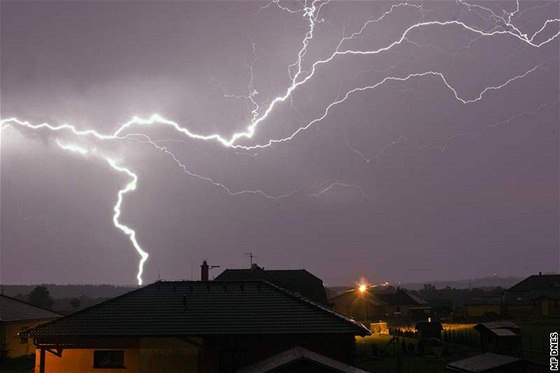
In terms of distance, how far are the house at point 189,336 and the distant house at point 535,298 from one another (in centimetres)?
5622

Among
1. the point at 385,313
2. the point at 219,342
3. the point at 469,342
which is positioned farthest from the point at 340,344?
the point at 385,313

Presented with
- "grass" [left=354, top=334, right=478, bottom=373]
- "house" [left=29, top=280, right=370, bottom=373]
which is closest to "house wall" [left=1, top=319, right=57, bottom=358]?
"house" [left=29, top=280, right=370, bottom=373]

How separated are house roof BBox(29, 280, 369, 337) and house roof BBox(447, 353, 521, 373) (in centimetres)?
507

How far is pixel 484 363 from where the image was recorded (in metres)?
23.2

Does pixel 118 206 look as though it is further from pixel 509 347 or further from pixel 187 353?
pixel 509 347

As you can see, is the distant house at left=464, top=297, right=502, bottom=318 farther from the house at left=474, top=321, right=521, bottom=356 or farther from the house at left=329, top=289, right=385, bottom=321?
the house at left=474, top=321, right=521, bottom=356

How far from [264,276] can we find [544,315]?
42410 millimetres

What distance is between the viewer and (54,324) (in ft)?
77.9

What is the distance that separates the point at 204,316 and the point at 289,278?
87.4ft

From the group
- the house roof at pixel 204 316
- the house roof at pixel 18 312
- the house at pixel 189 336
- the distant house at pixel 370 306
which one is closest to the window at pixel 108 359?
the house at pixel 189 336

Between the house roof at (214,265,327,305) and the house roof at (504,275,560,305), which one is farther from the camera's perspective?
the house roof at (504,275,560,305)

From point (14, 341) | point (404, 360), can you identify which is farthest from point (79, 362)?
point (404, 360)

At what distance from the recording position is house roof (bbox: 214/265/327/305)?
157ft

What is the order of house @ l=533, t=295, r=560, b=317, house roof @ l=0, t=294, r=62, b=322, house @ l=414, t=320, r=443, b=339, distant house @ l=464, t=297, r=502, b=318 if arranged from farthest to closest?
distant house @ l=464, t=297, r=502, b=318 → house @ l=533, t=295, r=560, b=317 → house @ l=414, t=320, r=443, b=339 → house roof @ l=0, t=294, r=62, b=322
